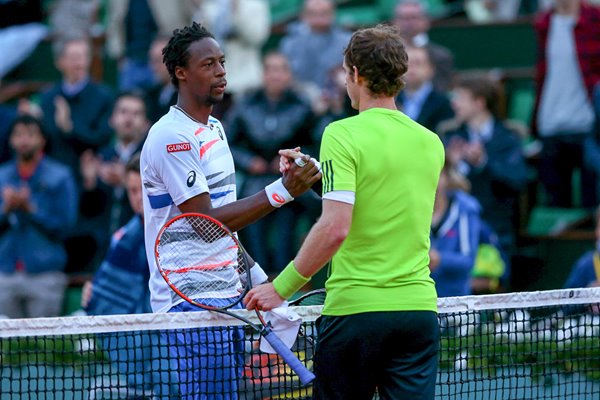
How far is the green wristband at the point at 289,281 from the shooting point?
5.16m

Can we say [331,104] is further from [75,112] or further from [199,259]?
[199,259]

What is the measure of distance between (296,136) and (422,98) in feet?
3.80

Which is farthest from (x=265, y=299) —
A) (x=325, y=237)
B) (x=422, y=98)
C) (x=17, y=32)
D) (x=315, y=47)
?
(x=17, y=32)

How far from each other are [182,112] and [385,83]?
3.30 ft

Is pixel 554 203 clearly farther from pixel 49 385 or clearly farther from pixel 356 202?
pixel 356 202

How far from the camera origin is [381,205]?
5.11 metres

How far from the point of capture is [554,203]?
1230cm

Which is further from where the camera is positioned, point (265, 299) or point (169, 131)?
point (169, 131)

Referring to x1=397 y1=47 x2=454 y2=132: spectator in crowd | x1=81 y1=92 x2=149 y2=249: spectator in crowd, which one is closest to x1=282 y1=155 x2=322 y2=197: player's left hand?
x1=397 y1=47 x2=454 y2=132: spectator in crowd

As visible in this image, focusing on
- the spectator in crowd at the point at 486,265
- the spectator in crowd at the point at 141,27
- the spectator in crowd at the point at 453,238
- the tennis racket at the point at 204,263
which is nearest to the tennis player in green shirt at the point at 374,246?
the tennis racket at the point at 204,263

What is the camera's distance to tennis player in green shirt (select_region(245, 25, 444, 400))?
16.6 ft

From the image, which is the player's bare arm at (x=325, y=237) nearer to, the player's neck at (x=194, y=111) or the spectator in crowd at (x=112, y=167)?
the player's neck at (x=194, y=111)

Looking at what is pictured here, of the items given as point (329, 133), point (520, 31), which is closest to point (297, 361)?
point (329, 133)

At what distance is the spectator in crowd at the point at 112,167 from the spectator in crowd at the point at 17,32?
3009 mm
